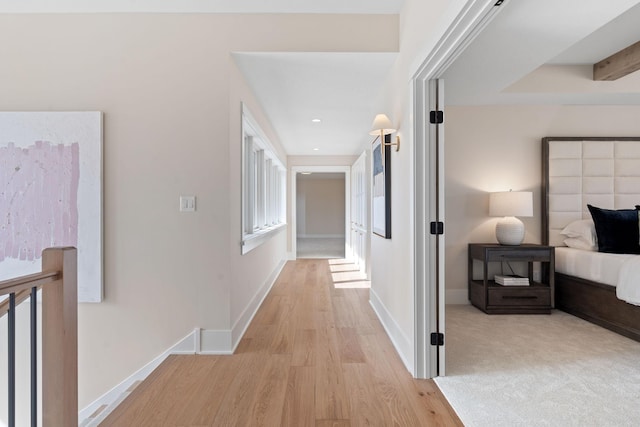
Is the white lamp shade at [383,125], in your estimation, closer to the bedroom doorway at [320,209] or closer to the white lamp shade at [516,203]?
the white lamp shade at [516,203]

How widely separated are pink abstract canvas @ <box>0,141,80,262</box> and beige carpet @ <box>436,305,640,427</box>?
2940mm

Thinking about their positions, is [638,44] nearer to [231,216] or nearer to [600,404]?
[600,404]

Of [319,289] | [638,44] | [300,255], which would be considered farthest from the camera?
[300,255]

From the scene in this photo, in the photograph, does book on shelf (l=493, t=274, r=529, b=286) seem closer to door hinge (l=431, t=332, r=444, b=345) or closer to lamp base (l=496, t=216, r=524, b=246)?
lamp base (l=496, t=216, r=524, b=246)

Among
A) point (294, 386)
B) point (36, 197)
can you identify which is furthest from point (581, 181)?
point (36, 197)

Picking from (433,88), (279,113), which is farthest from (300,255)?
(433,88)

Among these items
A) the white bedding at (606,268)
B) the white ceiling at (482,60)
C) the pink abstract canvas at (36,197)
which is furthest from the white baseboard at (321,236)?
the pink abstract canvas at (36,197)

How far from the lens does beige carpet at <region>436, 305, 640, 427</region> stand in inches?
76.2

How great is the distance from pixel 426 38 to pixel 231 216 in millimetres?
1851

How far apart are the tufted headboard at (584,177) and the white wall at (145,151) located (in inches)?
142

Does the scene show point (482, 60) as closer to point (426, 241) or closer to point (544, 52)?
point (544, 52)

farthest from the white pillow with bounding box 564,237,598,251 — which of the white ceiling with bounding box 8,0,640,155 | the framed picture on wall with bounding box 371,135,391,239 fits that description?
the framed picture on wall with bounding box 371,135,391,239

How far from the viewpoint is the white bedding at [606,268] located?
2926 millimetres

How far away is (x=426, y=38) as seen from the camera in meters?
2.16
